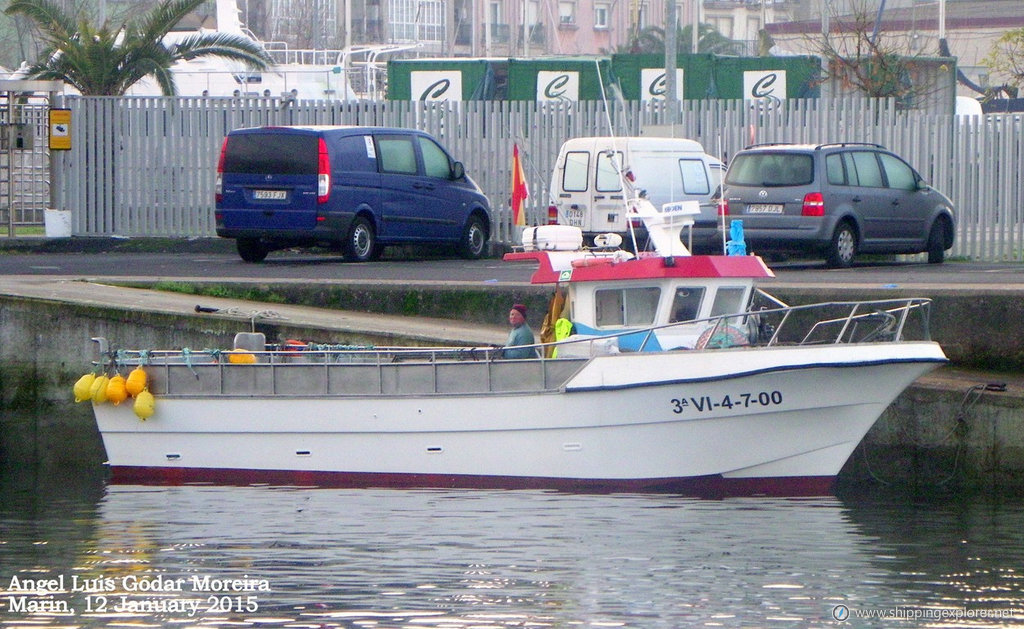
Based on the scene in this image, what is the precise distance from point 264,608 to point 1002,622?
4120mm

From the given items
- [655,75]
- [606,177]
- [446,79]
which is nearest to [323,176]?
[606,177]

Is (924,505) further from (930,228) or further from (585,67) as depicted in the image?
(585,67)

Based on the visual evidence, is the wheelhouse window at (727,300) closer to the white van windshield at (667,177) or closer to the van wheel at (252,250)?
the white van windshield at (667,177)

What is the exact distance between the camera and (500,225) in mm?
23812

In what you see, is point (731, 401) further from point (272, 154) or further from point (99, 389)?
point (272, 154)

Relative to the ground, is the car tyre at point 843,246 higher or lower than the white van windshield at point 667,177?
lower

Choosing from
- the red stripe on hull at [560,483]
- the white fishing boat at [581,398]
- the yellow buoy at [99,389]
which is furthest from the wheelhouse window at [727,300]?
the yellow buoy at [99,389]

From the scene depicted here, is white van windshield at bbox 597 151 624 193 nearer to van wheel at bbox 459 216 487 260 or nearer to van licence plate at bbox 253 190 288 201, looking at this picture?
van wheel at bbox 459 216 487 260

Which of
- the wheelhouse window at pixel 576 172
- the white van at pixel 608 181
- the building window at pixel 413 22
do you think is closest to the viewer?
the white van at pixel 608 181

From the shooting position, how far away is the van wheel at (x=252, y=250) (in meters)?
20.6

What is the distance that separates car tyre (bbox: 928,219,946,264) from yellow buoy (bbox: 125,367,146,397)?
11.2 m

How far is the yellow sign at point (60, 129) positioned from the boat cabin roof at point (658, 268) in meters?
12.8

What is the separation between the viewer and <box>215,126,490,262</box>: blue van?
19469 mm

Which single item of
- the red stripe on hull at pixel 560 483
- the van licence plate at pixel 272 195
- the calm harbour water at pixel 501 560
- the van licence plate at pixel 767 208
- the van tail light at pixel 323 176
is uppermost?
the van tail light at pixel 323 176
